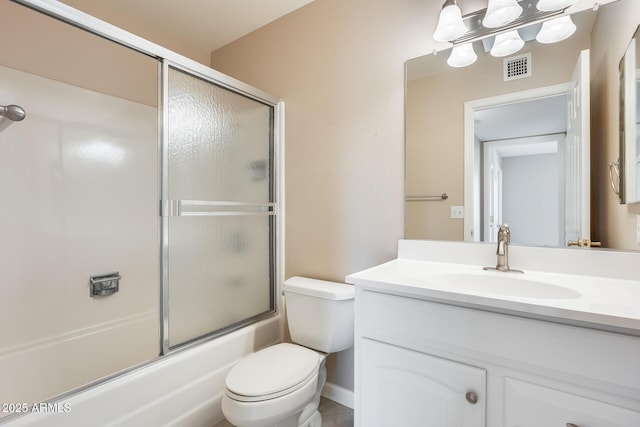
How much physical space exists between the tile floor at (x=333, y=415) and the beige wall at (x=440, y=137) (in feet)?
3.46

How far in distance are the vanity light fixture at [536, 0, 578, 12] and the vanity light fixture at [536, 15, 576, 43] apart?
0.14 ft

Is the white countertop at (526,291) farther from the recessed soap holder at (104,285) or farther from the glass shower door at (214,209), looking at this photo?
the recessed soap holder at (104,285)

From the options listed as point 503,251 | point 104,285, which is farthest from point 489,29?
point 104,285

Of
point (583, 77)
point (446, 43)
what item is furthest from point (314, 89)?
point (583, 77)

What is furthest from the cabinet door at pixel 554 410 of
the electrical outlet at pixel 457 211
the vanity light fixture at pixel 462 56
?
the vanity light fixture at pixel 462 56

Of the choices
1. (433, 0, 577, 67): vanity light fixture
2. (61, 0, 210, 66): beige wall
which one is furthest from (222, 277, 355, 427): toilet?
(61, 0, 210, 66): beige wall

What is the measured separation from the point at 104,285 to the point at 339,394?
1580mm

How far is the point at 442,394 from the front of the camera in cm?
91

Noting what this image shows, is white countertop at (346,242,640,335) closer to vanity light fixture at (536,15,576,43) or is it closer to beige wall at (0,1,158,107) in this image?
vanity light fixture at (536,15,576,43)

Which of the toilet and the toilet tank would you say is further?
the toilet tank

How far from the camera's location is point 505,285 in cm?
114

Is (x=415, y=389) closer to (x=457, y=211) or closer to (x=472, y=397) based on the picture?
(x=472, y=397)

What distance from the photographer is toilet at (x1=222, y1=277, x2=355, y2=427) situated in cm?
115

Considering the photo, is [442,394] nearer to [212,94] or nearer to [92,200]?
[212,94]
